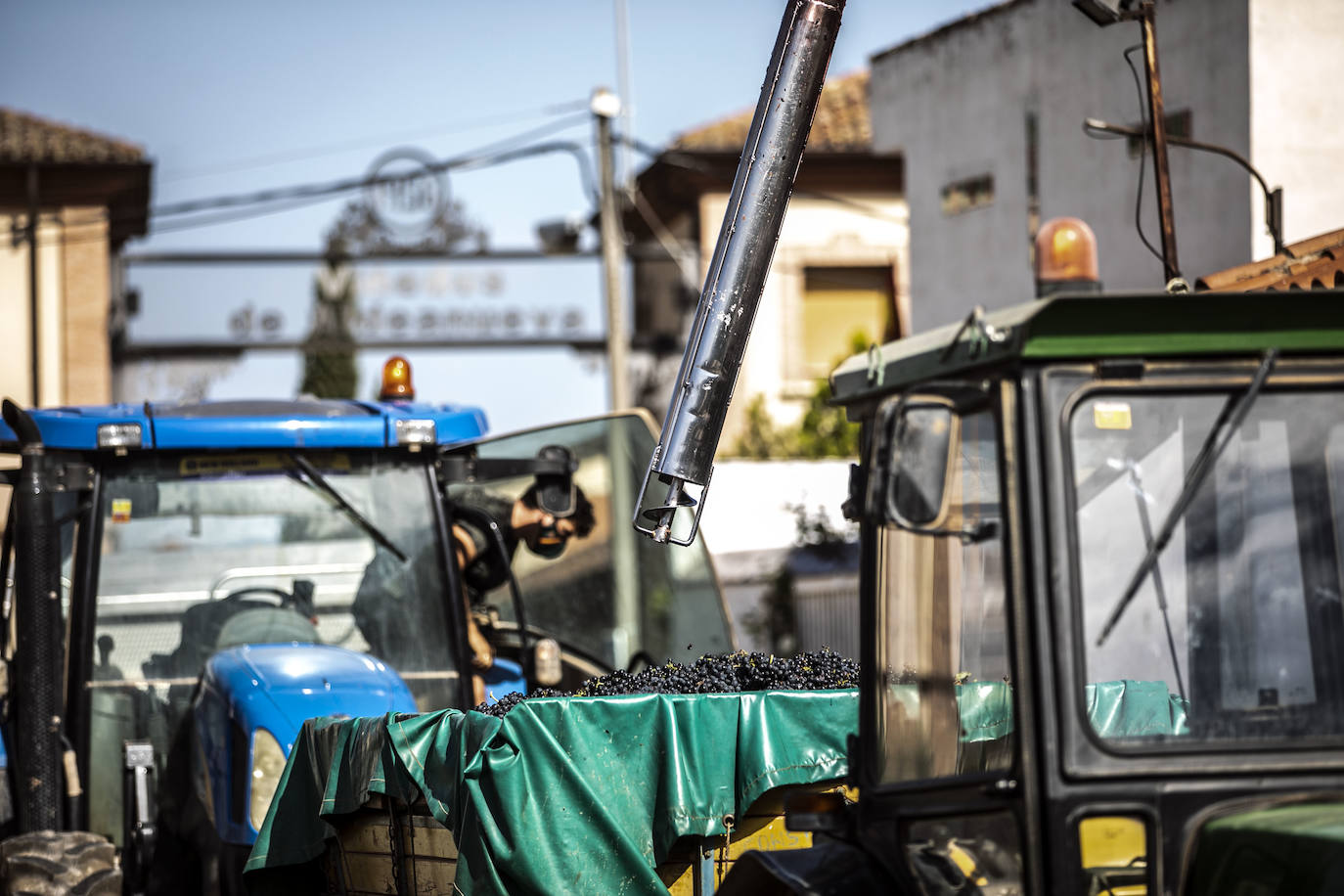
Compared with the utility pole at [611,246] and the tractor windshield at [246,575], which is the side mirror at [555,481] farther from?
the utility pole at [611,246]

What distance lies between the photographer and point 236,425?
21.7ft

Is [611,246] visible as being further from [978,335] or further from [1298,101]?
[978,335]

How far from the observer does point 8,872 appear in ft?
18.2

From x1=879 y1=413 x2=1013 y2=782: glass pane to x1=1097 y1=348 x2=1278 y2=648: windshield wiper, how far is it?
407 millimetres

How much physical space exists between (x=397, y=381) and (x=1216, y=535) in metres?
5.00

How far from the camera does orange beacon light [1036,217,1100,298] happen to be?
321 cm

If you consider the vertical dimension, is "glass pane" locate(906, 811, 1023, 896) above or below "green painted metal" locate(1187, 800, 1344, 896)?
below

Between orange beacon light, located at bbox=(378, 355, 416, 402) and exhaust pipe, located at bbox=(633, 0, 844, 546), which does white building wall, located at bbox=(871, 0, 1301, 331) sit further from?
exhaust pipe, located at bbox=(633, 0, 844, 546)

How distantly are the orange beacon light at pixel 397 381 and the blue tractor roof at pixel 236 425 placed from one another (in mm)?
493

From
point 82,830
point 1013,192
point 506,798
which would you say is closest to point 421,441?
point 82,830

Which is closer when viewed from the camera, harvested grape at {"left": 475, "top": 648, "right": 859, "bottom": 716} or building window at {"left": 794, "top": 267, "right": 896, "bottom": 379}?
harvested grape at {"left": 475, "top": 648, "right": 859, "bottom": 716}

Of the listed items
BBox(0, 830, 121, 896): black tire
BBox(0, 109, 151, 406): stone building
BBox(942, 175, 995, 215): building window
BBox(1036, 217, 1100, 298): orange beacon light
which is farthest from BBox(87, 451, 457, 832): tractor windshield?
BBox(0, 109, 151, 406): stone building

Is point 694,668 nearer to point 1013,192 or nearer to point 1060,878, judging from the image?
point 1060,878

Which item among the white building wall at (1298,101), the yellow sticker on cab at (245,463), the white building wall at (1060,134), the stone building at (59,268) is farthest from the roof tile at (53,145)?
the yellow sticker on cab at (245,463)
